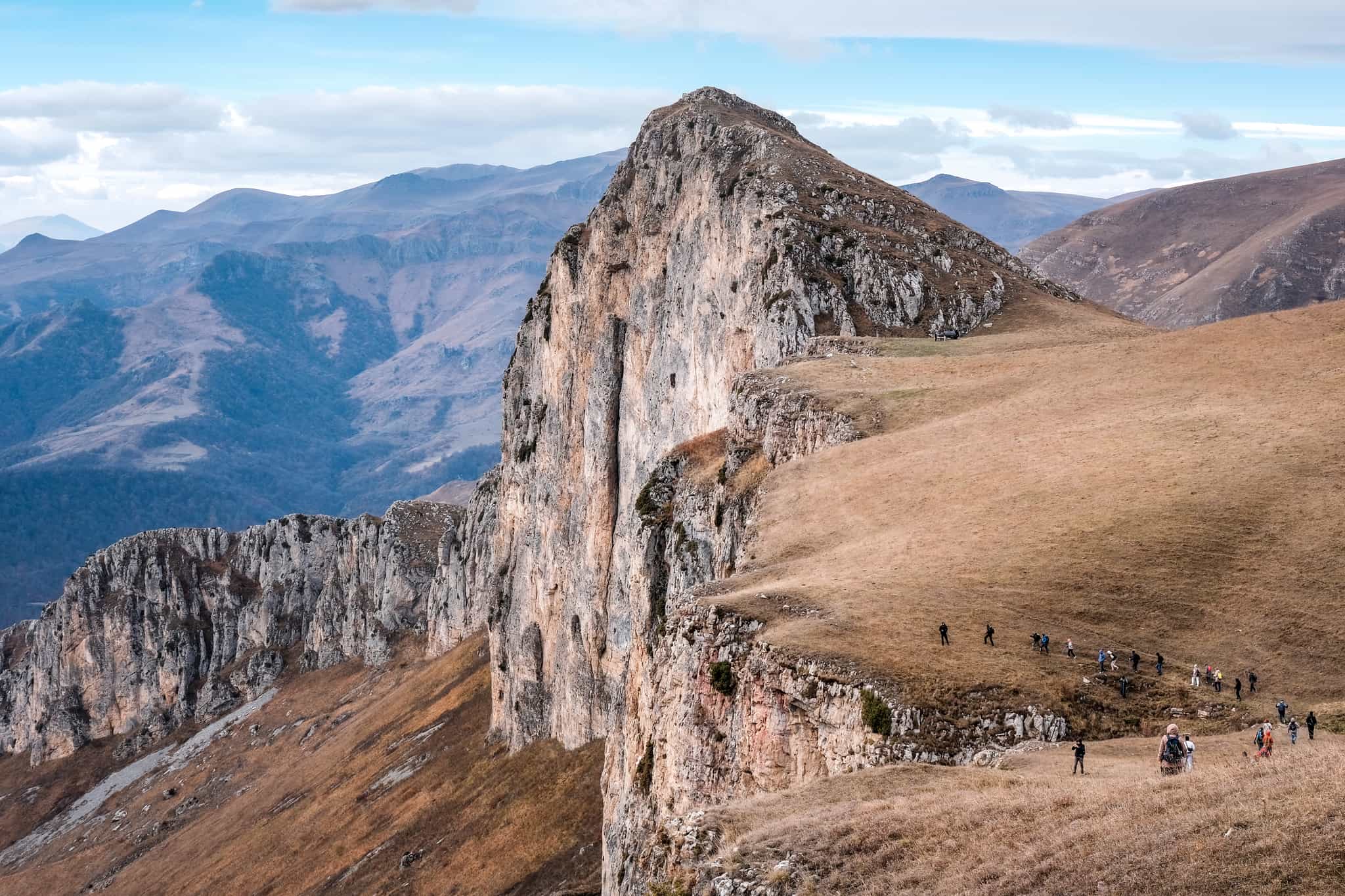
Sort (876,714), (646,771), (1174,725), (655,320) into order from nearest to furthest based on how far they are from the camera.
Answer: (1174,725)
(876,714)
(646,771)
(655,320)

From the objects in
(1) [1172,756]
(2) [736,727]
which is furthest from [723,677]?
(1) [1172,756]

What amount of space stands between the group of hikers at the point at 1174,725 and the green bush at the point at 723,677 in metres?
7.48

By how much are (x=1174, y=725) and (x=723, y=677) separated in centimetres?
1581

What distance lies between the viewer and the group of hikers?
29.8 metres

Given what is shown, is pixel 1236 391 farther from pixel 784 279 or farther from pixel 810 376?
pixel 784 279

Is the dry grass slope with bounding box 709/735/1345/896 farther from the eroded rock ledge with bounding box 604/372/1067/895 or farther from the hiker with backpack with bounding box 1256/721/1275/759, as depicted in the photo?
the eroded rock ledge with bounding box 604/372/1067/895

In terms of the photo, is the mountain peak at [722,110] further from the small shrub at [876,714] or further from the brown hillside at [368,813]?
the small shrub at [876,714]

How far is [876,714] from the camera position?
117 feet

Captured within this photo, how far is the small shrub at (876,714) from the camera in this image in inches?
1395

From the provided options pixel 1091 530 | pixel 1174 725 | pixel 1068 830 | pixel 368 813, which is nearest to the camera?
pixel 1068 830

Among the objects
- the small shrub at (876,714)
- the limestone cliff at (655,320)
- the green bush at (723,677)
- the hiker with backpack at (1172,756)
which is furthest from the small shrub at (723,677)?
the limestone cliff at (655,320)

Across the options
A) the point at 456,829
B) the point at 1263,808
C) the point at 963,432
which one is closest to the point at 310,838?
the point at 456,829

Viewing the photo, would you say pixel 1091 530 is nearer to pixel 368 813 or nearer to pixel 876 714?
pixel 876 714

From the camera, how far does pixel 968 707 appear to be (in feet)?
118
